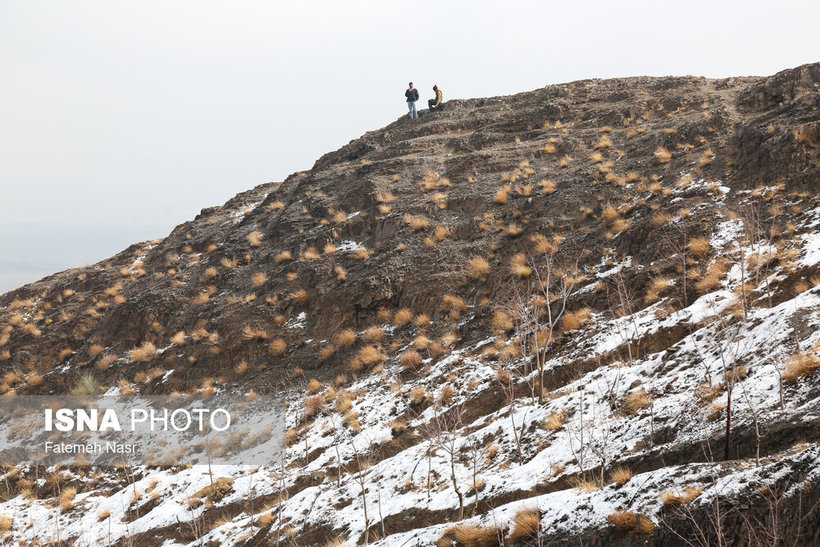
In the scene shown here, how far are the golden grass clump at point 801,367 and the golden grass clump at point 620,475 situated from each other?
2855mm

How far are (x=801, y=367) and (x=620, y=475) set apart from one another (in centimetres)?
334

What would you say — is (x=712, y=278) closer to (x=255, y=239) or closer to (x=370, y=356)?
(x=370, y=356)

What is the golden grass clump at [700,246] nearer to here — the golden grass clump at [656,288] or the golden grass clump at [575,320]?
the golden grass clump at [656,288]

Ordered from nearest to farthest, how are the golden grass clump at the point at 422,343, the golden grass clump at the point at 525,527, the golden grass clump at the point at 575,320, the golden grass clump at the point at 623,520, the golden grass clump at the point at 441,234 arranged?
the golden grass clump at the point at 623,520 < the golden grass clump at the point at 525,527 < the golden grass clump at the point at 575,320 < the golden grass clump at the point at 422,343 < the golden grass clump at the point at 441,234

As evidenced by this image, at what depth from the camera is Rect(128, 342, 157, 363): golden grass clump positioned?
22.0 meters

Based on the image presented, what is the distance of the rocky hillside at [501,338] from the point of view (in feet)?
25.5

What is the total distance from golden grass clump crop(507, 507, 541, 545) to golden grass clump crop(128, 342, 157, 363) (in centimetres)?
1910

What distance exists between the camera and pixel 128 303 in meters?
25.4

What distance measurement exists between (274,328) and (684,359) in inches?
581

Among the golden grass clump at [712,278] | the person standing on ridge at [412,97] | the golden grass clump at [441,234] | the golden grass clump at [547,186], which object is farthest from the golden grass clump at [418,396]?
the person standing on ridge at [412,97]

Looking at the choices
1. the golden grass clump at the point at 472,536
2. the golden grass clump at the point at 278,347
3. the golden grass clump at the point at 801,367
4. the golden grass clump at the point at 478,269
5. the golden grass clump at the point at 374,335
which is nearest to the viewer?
the golden grass clump at the point at 472,536

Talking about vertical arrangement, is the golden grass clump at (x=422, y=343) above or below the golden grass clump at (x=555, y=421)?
above

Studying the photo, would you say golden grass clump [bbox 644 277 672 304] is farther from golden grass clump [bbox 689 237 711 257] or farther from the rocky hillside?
golden grass clump [bbox 689 237 711 257]

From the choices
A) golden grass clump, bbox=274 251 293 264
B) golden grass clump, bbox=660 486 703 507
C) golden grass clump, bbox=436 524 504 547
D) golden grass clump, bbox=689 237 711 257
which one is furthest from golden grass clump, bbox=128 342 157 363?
golden grass clump, bbox=660 486 703 507
